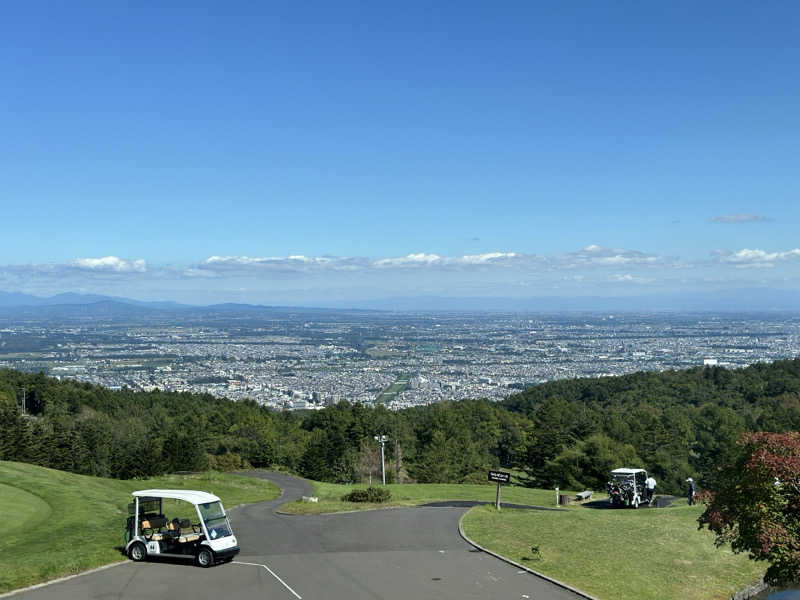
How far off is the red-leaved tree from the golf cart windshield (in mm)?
12834

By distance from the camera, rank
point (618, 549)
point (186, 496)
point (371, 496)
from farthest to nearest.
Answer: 1. point (371, 496)
2. point (618, 549)
3. point (186, 496)

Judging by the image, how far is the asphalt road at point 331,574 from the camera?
52.0 ft

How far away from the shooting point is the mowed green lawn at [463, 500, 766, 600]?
704 inches

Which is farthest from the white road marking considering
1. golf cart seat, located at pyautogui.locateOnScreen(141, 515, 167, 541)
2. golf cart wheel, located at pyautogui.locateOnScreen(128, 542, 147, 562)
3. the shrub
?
the shrub

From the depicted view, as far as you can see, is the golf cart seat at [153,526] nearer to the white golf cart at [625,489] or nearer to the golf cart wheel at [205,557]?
the golf cart wheel at [205,557]

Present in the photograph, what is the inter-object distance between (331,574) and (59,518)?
42.5ft

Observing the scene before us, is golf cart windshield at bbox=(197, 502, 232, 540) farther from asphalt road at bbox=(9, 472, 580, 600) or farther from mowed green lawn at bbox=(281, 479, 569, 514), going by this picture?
mowed green lawn at bbox=(281, 479, 569, 514)

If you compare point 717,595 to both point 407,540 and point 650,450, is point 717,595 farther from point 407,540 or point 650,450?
point 650,450

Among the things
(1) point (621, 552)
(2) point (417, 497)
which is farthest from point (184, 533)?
(2) point (417, 497)

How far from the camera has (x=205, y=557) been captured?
17.9 metres

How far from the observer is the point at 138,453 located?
55.5 metres

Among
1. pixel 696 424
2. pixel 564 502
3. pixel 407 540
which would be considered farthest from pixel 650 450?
pixel 407 540

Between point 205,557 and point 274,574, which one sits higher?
point 205,557

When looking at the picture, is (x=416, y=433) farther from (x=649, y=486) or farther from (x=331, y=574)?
(x=331, y=574)
